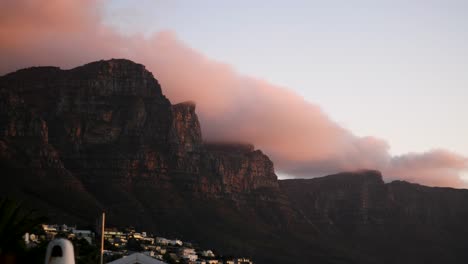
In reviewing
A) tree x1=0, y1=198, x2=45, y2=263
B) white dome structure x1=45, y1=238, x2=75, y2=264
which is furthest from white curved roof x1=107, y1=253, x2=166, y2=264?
white dome structure x1=45, y1=238, x2=75, y2=264

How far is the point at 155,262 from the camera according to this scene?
55.4 meters

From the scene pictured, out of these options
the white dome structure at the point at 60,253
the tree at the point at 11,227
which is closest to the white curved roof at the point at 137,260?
the tree at the point at 11,227

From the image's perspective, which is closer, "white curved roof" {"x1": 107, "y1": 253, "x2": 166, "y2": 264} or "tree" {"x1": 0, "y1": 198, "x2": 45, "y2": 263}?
"tree" {"x1": 0, "y1": 198, "x2": 45, "y2": 263}

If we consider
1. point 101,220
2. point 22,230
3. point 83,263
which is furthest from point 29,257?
point 83,263

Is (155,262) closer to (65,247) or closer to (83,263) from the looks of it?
(65,247)

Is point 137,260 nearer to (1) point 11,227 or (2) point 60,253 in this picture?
(1) point 11,227

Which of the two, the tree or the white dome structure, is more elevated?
the tree

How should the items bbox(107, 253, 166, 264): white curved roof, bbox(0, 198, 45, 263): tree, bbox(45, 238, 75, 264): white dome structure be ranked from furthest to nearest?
bbox(107, 253, 166, 264): white curved roof
bbox(0, 198, 45, 263): tree
bbox(45, 238, 75, 264): white dome structure

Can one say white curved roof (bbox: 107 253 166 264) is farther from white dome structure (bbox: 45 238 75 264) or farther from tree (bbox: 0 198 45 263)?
white dome structure (bbox: 45 238 75 264)

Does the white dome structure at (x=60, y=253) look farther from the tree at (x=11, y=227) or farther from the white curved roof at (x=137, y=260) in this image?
the white curved roof at (x=137, y=260)

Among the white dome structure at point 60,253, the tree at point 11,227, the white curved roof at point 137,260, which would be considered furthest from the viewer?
the white curved roof at point 137,260

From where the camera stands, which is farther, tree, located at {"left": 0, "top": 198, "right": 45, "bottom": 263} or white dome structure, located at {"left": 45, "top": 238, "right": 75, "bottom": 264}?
tree, located at {"left": 0, "top": 198, "right": 45, "bottom": 263}

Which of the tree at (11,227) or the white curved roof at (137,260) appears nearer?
the tree at (11,227)

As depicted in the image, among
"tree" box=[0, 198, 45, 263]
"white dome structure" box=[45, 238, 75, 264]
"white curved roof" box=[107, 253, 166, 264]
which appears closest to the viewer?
"white dome structure" box=[45, 238, 75, 264]
